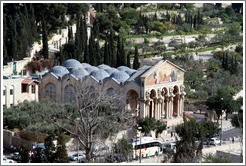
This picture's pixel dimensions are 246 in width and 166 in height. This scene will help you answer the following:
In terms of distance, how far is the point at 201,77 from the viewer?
7662cm

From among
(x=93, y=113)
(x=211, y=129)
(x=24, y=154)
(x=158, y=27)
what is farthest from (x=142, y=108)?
(x=158, y=27)

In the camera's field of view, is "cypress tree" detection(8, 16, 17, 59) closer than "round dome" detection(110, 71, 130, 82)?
No

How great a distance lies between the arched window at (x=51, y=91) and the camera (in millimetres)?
55531

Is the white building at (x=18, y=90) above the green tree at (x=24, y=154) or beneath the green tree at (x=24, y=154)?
above

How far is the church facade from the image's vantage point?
2055 inches

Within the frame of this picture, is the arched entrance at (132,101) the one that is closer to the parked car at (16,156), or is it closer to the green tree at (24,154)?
the parked car at (16,156)

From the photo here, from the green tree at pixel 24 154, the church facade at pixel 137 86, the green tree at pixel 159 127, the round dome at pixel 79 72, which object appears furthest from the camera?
the round dome at pixel 79 72

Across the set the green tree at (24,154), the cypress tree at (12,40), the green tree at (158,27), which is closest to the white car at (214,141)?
the green tree at (24,154)

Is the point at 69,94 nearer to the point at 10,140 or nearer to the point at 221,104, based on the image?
the point at 10,140

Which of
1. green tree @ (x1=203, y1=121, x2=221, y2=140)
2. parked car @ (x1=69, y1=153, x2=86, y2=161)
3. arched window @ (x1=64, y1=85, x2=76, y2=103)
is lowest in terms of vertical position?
parked car @ (x1=69, y1=153, x2=86, y2=161)

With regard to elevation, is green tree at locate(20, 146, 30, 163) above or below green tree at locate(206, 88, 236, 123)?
below

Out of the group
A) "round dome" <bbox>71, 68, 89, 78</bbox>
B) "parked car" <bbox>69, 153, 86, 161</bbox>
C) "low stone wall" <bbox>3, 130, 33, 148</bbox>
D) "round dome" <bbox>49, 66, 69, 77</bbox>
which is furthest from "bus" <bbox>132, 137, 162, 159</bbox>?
"round dome" <bbox>49, 66, 69, 77</bbox>

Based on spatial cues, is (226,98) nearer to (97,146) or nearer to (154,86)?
(154,86)

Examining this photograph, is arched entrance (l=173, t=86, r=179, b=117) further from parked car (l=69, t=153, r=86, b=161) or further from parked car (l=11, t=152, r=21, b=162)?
parked car (l=11, t=152, r=21, b=162)
